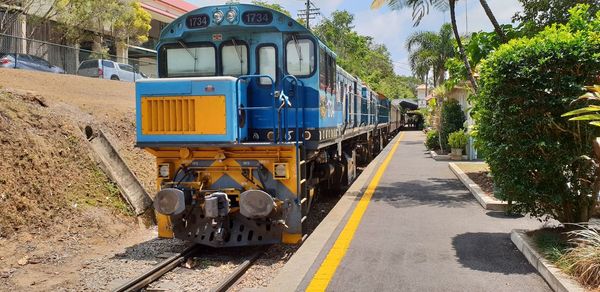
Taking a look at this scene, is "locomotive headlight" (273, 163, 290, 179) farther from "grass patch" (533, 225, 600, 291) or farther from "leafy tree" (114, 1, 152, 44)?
"leafy tree" (114, 1, 152, 44)

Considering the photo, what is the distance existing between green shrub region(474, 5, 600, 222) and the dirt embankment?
218 inches

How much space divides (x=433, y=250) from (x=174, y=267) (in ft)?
10.9

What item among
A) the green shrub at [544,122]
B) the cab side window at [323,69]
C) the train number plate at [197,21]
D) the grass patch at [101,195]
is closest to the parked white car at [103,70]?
the grass patch at [101,195]

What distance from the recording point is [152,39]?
139ft

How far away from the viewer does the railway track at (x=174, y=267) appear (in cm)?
580

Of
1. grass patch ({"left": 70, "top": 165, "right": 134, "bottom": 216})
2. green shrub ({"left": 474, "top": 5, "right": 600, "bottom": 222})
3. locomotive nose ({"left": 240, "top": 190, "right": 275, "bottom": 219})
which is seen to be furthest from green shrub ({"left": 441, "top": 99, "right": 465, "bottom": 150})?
locomotive nose ({"left": 240, "top": 190, "right": 275, "bottom": 219})

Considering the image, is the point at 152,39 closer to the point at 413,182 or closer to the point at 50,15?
the point at 50,15

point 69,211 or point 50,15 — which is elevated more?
point 50,15

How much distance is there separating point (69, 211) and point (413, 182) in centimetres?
789

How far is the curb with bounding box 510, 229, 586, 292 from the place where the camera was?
4852 mm

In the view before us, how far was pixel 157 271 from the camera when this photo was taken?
6.42m

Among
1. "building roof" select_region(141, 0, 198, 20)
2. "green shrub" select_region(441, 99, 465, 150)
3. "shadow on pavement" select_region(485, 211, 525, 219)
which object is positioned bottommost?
"shadow on pavement" select_region(485, 211, 525, 219)

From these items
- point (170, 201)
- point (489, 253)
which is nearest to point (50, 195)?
point (170, 201)

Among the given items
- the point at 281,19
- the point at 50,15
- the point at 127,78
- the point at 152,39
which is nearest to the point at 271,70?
the point at 281,19
